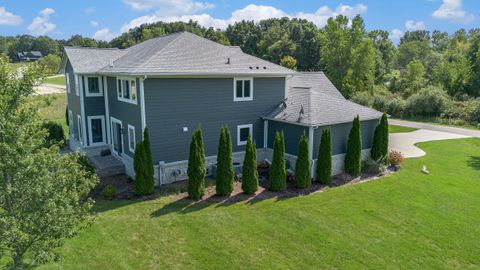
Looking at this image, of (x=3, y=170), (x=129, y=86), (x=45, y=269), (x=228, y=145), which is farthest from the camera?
(x=129, y=86)

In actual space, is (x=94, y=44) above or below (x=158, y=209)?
above

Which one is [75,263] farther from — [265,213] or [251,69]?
[251,69]

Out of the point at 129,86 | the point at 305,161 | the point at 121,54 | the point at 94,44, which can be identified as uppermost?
the point at 94,44

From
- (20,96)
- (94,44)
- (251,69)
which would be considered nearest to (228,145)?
(251,69)

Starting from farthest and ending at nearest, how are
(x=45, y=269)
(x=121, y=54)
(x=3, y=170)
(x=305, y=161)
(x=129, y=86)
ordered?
(x=121, y=54) < (x=129, y=86) < (x=305, y=161) < (x=45, y=269) < (x=3, y=170)

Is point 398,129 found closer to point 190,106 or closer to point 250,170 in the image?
point 250,170

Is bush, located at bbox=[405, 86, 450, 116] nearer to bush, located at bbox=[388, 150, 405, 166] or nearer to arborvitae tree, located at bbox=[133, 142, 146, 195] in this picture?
bush, located at bbox=[388, 150, 405, 166]

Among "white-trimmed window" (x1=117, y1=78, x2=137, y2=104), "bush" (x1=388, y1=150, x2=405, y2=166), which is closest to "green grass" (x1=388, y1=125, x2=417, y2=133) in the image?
"bush" (x1=388, y1=150, x2=405, y2=166)

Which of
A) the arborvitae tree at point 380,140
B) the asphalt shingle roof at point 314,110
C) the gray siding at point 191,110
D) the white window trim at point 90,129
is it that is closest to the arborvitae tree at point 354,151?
the asphalt shingle roof at point 314,110
